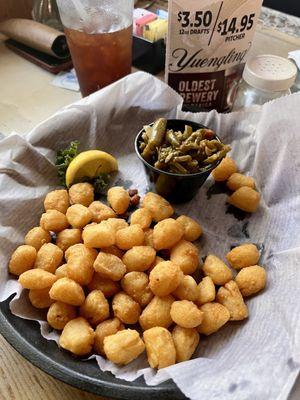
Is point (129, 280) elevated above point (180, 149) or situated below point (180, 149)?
below

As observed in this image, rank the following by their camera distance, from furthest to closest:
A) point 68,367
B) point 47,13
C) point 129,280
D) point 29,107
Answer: point 47,13
point 29,107
point 129,280
point 68,367

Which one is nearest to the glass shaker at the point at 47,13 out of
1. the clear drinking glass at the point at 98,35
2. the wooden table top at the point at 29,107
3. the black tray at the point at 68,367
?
the wooden table top at the point at 29,107

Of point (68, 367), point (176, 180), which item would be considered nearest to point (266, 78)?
point (176, 180)

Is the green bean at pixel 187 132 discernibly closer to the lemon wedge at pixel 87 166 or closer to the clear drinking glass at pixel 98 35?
the lemon wedge at pixel 87 166

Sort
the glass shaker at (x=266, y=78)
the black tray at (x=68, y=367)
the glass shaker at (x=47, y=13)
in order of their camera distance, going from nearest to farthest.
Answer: the black tray at (x=68, y=367), the glass shaker at (x=266, y=78), the glass shaker at (x=47, y=13)

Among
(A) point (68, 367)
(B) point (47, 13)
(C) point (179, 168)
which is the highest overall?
(B) point (47, 13)

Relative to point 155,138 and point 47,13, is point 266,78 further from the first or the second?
point 47,13

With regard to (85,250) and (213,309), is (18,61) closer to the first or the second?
(85,250)
